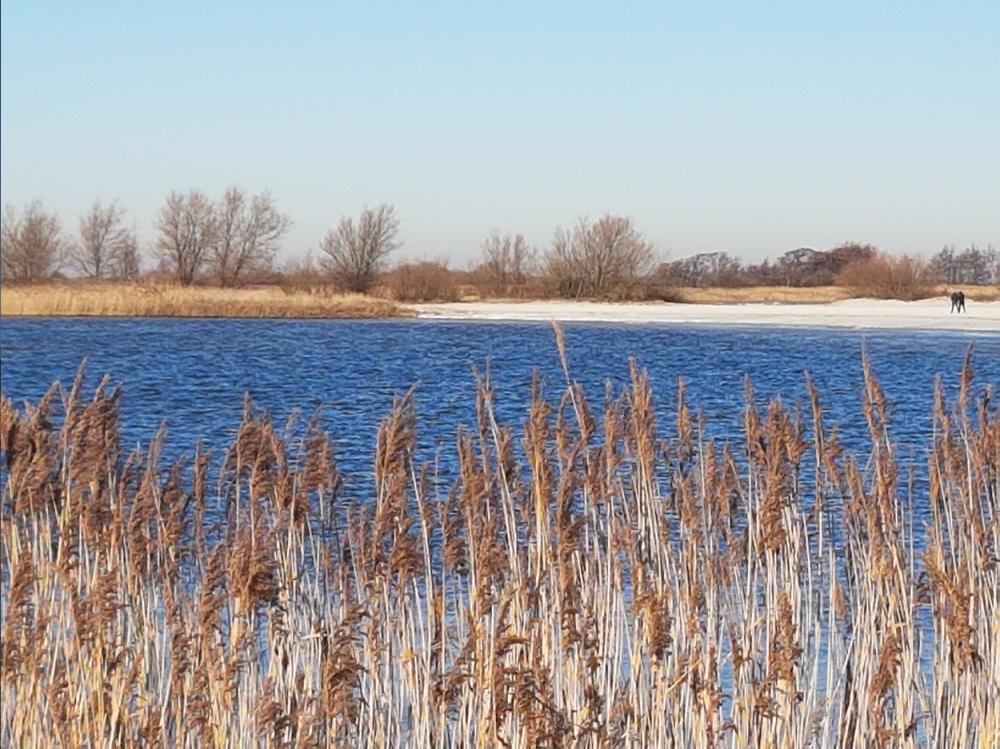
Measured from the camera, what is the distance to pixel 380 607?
5.54 metres

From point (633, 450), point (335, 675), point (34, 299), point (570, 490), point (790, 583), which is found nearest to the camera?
point (335, 675)

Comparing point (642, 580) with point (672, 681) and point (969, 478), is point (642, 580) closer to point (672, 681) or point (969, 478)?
point (672, 681)

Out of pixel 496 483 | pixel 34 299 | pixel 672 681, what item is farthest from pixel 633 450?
pixel 34 299

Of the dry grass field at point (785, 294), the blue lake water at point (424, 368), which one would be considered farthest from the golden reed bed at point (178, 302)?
the dry grass field at point (785, 294)

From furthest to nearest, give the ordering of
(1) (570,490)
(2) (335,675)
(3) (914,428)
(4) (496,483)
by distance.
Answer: (3) (914,428) < (4) (496,483) < (1) (570,490) < (2) (335,675)

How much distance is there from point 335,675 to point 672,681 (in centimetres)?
152

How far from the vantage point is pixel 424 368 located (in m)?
29.9

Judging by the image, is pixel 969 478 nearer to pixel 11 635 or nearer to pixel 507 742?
pixel 507 742

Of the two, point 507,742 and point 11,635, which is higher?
point 11,635

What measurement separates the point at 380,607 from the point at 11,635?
4.70 feet

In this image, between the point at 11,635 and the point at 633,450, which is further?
the point at 633,450

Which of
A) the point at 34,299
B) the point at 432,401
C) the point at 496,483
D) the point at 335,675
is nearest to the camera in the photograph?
the point at 335,675

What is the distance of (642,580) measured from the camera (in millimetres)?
5305

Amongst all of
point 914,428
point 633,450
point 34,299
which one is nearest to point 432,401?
point 914,428
